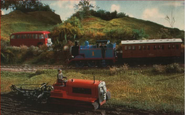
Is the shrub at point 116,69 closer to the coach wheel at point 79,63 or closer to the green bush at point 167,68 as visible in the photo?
the green bush at point 167,68

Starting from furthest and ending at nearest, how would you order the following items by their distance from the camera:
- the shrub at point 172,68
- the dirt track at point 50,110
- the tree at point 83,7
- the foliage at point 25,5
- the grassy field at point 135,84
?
the shrub at point 172,68
the foliage at point 25,5
the tree at point 83,7
the grassy field at point 135,84
the dirt track at point 50,110

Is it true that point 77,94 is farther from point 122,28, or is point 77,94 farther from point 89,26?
point 122,28

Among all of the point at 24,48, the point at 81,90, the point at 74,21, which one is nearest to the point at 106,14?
the point at 74,21

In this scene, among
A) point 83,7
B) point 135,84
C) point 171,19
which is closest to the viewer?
point 135,84

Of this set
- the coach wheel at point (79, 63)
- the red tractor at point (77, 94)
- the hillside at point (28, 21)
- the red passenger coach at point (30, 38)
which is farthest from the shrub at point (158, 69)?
the red passenger coach at point (30, 38)

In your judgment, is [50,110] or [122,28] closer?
[50,110]

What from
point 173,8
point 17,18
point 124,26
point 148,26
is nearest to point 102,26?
point 124,26

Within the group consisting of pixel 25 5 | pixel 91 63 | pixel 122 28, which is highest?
pixel 25 5

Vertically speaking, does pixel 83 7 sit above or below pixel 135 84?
above

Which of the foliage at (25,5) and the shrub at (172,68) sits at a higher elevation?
the foliage at (25,5)
